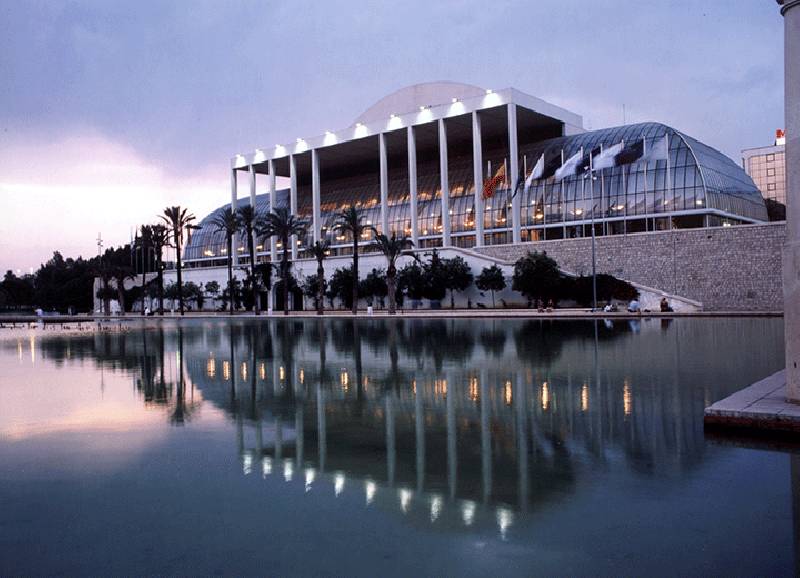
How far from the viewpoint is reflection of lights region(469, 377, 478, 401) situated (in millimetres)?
13078

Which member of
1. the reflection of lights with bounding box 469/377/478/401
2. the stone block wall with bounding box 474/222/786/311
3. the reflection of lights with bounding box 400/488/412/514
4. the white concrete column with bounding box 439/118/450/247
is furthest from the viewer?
the white concrete column with bounding box 439/118/450/247

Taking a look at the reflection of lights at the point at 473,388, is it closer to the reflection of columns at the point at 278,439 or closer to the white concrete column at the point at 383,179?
the reflection of columns at the point at 278,439

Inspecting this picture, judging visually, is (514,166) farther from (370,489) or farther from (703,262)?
(370,489)

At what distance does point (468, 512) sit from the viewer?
6.44 meters

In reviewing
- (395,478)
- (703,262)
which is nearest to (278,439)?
(395,478)

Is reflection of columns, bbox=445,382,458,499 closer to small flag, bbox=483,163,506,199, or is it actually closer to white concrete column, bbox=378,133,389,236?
small flag, bbox=483,163,506,199

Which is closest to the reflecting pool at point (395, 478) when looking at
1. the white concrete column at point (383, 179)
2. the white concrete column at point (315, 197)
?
the white concrete column at point (383, 179)

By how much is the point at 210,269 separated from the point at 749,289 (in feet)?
228

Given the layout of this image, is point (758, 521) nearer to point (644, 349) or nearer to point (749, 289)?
point (644, 349)

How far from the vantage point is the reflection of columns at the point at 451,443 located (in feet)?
24.5

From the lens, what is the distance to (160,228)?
89500 millimetres

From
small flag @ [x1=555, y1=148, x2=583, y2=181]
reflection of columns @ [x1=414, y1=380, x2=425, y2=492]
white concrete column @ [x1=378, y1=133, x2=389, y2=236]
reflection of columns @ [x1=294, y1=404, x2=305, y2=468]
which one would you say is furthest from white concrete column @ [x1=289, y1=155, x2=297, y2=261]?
reflection of columns @ [x1=294, y1=404, x2=305, y2=468]

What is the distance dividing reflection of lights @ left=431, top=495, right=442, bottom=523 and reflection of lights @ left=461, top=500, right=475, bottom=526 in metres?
0.22

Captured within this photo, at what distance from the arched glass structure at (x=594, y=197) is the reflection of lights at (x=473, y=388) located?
149ft
